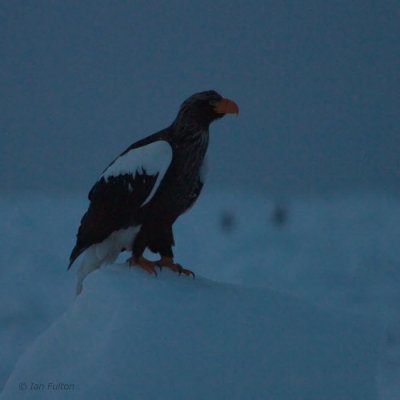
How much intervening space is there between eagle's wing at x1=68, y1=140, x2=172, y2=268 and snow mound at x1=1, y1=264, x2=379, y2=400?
0.23m

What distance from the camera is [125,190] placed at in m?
2.14

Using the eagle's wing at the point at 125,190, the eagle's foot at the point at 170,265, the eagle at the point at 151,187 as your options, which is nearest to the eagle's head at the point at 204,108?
the eagle at the point at 151,187

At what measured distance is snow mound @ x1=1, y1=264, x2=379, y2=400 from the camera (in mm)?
1637

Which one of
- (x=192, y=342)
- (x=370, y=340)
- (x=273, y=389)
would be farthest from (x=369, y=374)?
(x=192, y=342)

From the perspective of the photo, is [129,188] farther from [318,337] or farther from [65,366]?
[318,337]

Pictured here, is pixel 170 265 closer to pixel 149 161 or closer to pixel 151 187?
pixel 151 187

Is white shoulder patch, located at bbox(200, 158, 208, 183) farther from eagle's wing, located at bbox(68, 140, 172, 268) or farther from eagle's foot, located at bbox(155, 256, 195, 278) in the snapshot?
eagle's foot, located at bbox(155, 256, 195, 278)

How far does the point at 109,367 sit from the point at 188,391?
271 mm

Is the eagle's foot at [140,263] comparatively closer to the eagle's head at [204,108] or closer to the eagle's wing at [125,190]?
the eagle's wing at [125,190]

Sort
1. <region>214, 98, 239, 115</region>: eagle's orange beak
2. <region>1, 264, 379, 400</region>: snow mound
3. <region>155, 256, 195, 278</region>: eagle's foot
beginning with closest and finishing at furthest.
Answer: <region>1, 264, 379, 400</region>: snow mound
<region>214, 98, 239, 115</region>: eagle's orange beak
<region>155, 256, 195, 278</region>: eagle's foot

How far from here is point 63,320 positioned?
6.41 ft

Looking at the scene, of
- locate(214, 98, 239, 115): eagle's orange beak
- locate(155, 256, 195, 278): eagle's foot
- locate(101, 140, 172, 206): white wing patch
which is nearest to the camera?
locate(101, 140, 172, 206): white wing patch

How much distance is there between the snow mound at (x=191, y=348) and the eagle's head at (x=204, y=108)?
727 mm

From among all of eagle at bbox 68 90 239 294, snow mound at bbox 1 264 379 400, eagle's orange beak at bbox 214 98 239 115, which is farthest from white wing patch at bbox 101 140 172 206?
snow mound at bbox 1 264 379 400
